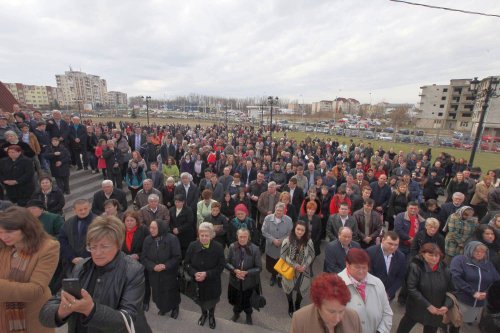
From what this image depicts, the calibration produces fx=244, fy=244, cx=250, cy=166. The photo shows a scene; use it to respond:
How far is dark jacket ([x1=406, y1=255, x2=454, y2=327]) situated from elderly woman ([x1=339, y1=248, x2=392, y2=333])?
849 mm

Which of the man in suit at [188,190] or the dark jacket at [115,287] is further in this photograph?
the man in suit at [188,190]

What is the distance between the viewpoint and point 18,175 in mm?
5484

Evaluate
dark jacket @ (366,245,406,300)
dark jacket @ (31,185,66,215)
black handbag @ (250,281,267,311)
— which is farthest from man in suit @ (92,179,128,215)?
dark jacket @ (366,245,406,300)

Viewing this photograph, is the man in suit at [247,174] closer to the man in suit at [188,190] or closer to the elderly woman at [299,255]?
the man in suit at [188,190]

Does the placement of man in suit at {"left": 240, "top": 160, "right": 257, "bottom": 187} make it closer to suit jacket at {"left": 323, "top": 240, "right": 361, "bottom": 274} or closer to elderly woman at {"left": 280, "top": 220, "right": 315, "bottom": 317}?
elderly woman at {"left": 280, "top": 220, "right": 315, "bottom": 317}

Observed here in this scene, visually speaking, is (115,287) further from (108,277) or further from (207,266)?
(207,266)

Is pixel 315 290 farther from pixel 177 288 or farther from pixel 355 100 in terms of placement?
pixel 355 100

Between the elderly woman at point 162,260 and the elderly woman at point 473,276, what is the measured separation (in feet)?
14.2

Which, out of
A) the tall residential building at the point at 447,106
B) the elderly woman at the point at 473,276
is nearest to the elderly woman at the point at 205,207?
the elderly woman at the point at 473,276

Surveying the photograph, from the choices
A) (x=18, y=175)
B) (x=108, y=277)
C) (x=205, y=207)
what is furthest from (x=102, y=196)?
(x=108, y=277)

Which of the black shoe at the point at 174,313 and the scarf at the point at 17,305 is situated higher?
the scarf at the point at 17,305

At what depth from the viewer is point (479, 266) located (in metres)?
3.59

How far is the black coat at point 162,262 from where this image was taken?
379 centimetres

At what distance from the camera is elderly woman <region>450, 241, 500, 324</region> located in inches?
140
